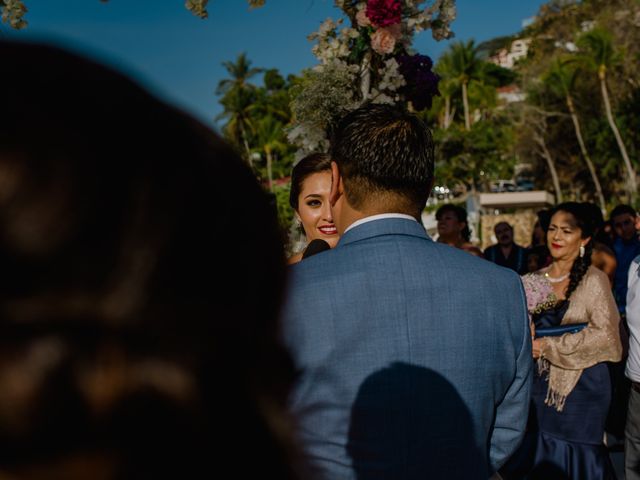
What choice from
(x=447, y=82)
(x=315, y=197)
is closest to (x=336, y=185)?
(x=315, y=197)

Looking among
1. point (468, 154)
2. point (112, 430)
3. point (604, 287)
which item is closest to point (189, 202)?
point (112, 430)

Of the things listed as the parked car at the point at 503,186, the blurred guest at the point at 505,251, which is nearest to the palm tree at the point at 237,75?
the parked car at the point at 503,186

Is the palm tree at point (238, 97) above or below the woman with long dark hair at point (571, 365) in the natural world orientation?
above

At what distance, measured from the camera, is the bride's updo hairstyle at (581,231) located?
4.43 meters

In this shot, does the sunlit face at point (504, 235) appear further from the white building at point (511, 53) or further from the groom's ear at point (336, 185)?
the white building at point (511, 53)

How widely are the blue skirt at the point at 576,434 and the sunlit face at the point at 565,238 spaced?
2.65 feet

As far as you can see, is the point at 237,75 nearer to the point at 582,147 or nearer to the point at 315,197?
the point at 582,147

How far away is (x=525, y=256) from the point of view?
791 cm

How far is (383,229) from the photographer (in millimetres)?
1991

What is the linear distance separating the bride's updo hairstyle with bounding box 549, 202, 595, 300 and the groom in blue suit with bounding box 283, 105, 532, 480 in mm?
2607

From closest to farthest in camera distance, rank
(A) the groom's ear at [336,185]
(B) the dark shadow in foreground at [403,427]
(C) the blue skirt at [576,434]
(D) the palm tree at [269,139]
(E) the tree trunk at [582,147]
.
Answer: (B) the dark shadow in foreground at [403,427] < (A) the groom's ear at [336,185] < (C) the blue skirt at [576,434] < (E) the tree trunk at [582,147] < (D) the palm tree at [269,139]

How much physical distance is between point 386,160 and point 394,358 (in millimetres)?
612

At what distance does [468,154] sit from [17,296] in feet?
132

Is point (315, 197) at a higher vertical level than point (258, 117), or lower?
lower
